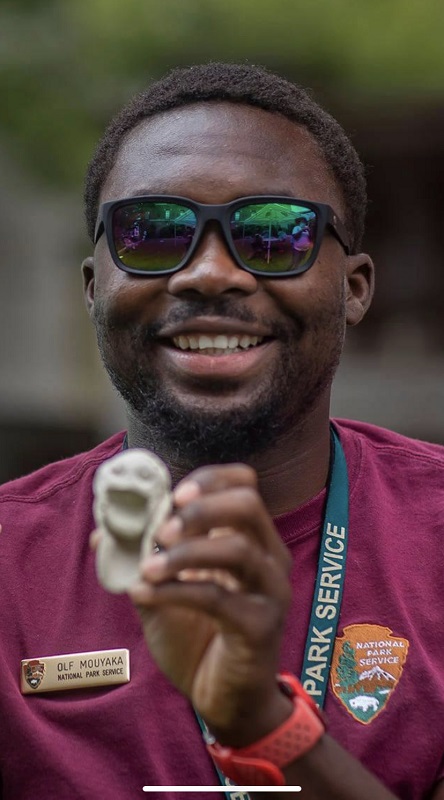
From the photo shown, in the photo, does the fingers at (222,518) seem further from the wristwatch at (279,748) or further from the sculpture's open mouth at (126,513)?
the wristwatch at (279,748)

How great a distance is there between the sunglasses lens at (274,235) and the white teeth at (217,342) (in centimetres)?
17

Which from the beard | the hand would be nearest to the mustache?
the beard

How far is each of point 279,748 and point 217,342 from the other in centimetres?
111

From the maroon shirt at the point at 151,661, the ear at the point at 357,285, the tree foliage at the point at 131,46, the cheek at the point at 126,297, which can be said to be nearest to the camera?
the maroon shirt at the point at 151,661

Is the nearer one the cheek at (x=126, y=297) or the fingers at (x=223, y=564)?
the fingers at (x=223, y=564)

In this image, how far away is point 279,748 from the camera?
2.05 meters

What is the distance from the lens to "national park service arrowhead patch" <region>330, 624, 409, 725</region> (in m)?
2.66

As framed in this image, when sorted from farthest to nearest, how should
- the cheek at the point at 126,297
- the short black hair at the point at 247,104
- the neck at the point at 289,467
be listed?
the short black hair at the point at 247,104, the neck at the point at 289,467, the cheek at the point at 126,297

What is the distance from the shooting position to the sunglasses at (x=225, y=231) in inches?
112

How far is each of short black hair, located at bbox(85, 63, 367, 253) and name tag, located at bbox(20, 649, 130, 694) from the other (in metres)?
1.35

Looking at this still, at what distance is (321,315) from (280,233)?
230mm

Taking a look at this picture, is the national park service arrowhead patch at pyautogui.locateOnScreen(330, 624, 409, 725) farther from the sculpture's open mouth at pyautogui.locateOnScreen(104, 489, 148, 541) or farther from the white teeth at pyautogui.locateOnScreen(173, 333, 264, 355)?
the sculpture's open mouth at pyautogui.locateOnScreen(104, 489, 148, 541)

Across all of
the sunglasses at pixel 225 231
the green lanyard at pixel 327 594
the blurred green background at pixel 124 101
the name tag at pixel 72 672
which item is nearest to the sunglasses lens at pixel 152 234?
the sunglasses at pixel 225 231

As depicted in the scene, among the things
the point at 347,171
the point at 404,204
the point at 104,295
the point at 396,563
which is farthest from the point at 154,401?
the point at 404,204
